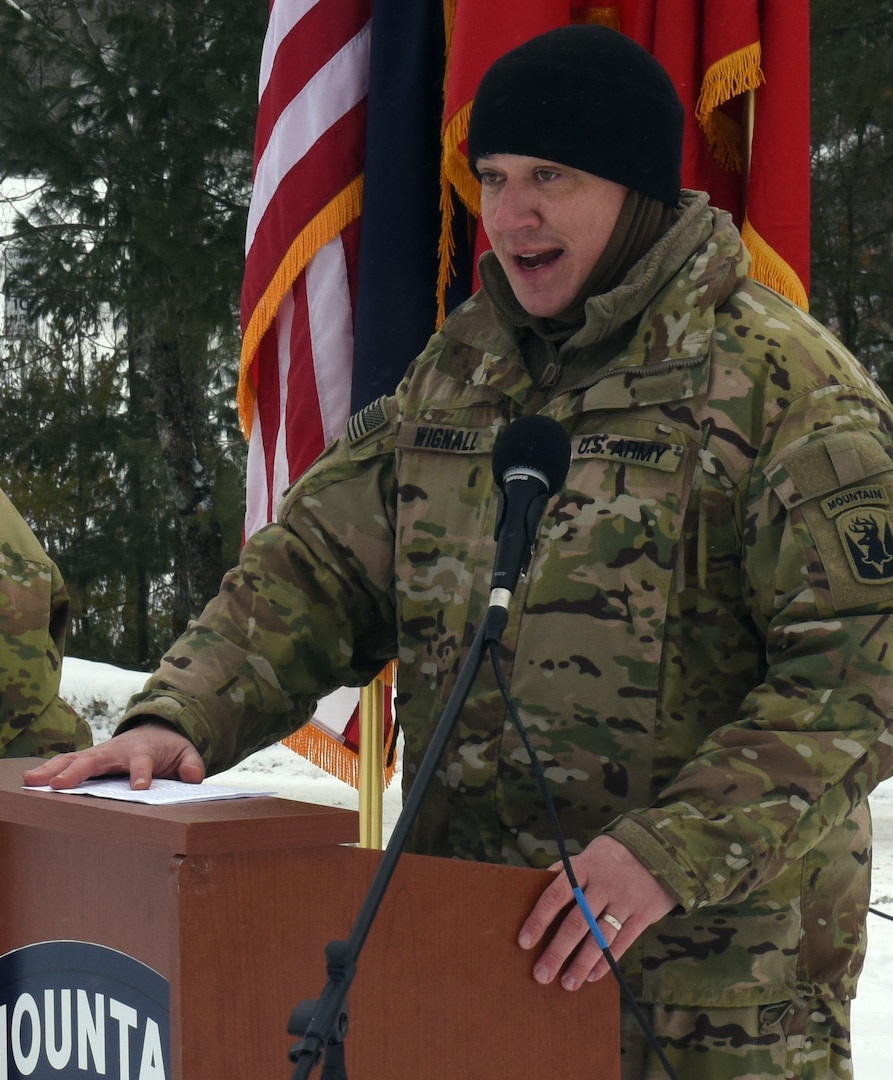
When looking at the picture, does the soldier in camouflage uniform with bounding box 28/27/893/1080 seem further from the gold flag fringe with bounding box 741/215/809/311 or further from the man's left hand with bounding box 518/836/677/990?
the gold flag fringe with bounding box 741/215/809/311

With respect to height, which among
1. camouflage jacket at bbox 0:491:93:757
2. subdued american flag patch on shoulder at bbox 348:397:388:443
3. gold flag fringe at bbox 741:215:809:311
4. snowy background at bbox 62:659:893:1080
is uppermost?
gold flag fringe at bbox 741:215:809:311

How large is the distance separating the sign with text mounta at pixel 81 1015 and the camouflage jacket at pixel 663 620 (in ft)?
1.32

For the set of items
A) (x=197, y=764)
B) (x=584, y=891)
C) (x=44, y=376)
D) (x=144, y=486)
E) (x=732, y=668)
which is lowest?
(x=584, y=891)

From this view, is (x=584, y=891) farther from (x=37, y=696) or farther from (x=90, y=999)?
(x=37, y=696)

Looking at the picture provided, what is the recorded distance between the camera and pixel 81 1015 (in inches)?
51.6

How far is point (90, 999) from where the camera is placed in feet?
4.27

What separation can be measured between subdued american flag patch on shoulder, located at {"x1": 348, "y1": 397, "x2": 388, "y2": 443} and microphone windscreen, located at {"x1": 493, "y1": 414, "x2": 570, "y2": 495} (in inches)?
30.2

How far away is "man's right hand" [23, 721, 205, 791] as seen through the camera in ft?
4.78

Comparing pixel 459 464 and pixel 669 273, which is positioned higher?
pixel 669 273

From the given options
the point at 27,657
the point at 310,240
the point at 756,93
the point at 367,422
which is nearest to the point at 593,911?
the point at 367,422

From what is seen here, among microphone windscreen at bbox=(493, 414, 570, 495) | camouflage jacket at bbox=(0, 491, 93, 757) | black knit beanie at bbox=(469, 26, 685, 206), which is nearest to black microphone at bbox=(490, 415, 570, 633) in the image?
microphone windscreen at bbox=(493, 414, 570, 495)

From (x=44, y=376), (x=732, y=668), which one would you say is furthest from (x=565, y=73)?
(x=44, y=376)

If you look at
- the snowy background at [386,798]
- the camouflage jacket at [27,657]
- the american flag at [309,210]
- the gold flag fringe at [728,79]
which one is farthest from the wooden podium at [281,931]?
the snowy background at [386,798]

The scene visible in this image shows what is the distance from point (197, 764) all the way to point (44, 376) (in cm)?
1313
